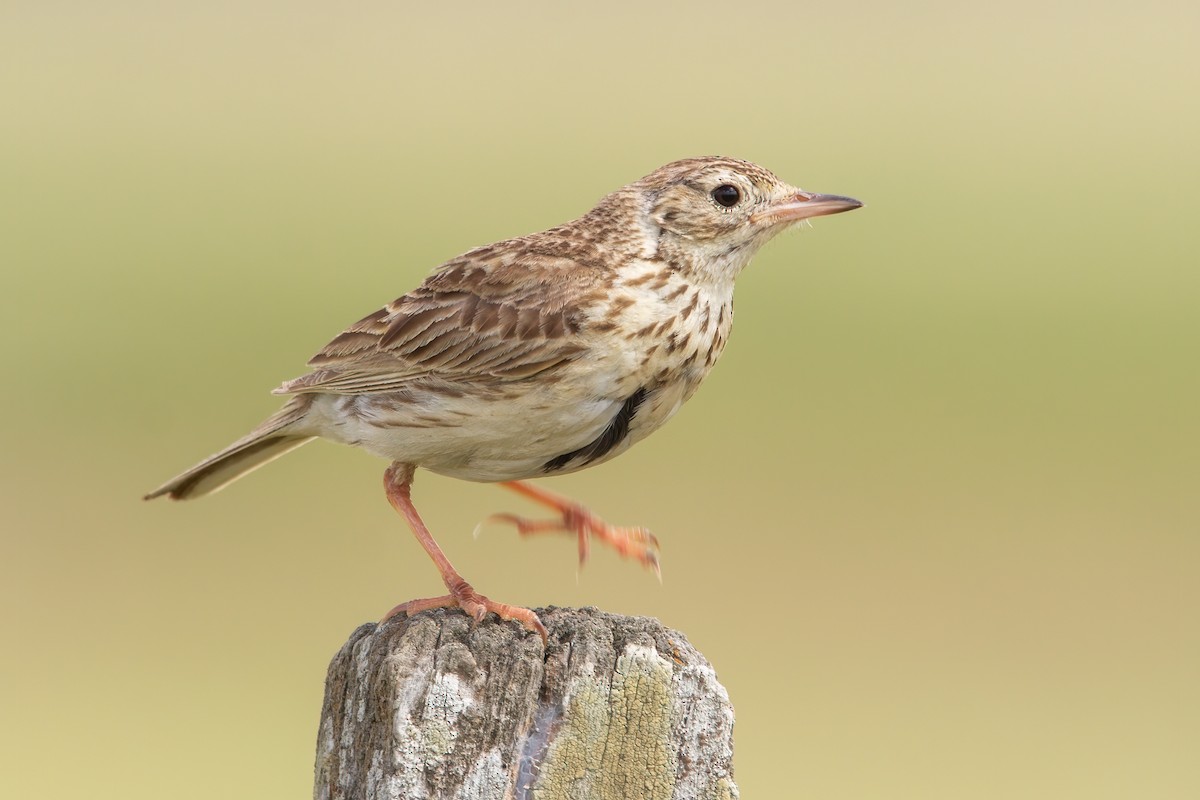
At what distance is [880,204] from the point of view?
969 inches

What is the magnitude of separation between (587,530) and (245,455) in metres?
1.54

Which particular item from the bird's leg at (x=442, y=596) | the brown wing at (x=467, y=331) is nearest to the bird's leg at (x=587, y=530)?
the bird's leg at (x=442, y=596)

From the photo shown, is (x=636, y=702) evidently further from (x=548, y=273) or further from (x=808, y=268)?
(x=808, y=268)

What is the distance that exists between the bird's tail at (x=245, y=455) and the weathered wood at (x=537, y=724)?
2.57 meters

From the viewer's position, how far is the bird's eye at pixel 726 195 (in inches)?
262

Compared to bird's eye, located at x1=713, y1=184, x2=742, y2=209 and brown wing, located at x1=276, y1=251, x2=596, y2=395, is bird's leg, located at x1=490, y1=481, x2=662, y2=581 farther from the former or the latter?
bird's eye, located at x1=713, y1=184, x2=742, y2=209

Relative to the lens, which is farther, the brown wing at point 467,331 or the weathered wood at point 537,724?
the brown wing at point 467,331

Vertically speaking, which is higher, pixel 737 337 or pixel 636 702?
pixel 636 702

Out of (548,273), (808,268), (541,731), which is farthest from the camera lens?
(808,268)

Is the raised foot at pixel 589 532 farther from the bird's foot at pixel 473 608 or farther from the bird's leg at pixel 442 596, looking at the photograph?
the bird's foot at pixel 473 608

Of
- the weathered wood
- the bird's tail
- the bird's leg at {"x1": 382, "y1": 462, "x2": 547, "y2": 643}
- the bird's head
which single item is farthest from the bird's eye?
the weathered wood

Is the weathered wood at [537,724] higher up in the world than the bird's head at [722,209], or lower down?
lower down

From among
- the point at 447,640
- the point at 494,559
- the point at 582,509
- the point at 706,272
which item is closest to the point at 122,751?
the point at 494,559

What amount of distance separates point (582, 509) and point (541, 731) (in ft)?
7.95
